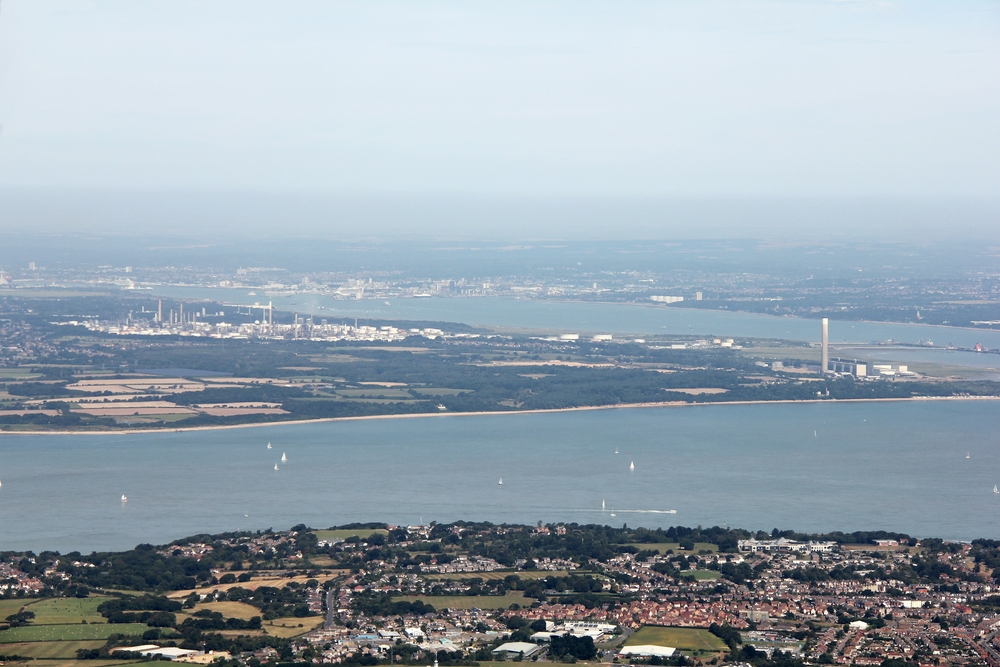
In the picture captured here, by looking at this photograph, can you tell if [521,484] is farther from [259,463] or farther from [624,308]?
[624,308]

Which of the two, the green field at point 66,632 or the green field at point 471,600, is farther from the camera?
the green field at point 471,600

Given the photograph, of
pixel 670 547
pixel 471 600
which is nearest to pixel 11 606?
pixel 471 600

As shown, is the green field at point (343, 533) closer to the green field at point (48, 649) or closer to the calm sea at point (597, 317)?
the green field at point (48, 649)

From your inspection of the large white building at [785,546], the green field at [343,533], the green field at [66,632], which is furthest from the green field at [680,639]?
the green field at [343,533]

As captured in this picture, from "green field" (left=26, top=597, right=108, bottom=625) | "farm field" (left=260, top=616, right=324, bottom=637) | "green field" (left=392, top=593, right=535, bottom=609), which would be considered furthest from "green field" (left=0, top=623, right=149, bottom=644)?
"green field" (left=392, top=593, right=535, bottom=609)

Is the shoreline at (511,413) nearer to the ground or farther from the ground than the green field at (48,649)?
farther from the ground

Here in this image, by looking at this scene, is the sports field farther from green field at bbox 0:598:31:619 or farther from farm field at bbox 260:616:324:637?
green field at bbox 0:598:31:619

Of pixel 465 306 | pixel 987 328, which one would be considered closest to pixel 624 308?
pixel 465 306
